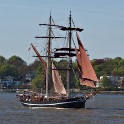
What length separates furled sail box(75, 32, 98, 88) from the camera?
313ft

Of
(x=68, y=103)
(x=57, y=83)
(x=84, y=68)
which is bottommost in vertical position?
(x=68, y=103)

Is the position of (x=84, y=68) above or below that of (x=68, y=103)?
above

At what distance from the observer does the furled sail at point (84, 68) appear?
95.4 m

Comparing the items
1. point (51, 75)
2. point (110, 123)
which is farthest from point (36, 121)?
point (51, 75)

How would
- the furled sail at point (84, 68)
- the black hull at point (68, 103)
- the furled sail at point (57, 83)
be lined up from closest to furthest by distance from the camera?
the furled sail at point (84, 68) → the black hull at point (68, 103) → the furled sail at point (57, 83)

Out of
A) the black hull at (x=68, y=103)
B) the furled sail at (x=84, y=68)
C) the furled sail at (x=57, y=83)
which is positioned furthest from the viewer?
the furled sail at (x=57, y=83)

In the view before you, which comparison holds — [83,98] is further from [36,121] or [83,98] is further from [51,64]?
[36,121]

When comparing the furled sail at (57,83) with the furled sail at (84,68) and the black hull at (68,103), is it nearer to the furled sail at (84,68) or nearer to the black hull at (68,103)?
the black hull at (68,103)

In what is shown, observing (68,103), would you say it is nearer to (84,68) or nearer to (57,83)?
(84,68)

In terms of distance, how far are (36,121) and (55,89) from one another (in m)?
27.8

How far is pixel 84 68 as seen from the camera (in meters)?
97.2

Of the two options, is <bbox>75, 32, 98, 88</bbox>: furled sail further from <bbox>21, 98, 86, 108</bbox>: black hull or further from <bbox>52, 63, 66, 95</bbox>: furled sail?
<bbox>52, 63, 66, 95</bbox>: furled sail

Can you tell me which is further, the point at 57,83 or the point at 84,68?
the point at 57,83

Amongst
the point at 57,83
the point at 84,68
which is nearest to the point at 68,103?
the point at 84,68
